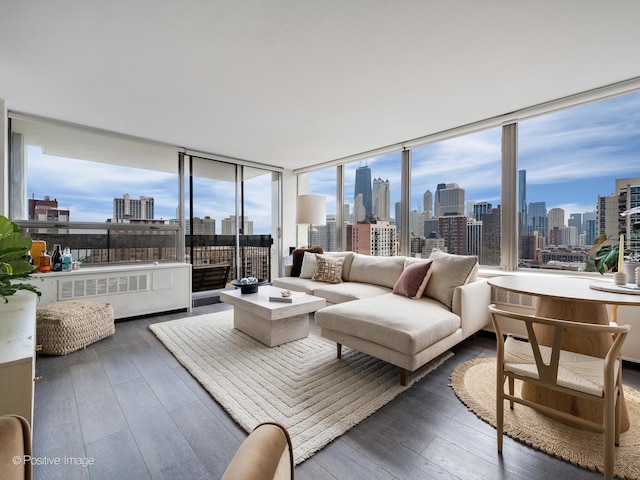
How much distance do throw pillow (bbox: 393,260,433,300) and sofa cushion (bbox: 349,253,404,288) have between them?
0.56 metres

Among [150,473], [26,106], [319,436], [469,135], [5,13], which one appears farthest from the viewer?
[469,135]

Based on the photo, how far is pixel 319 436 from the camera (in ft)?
5.04

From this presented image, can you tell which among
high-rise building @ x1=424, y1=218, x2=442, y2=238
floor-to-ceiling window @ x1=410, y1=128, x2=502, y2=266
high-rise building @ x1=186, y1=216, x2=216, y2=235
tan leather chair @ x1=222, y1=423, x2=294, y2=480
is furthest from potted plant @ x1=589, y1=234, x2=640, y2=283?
high-rise building @ x1=186, y1=216, x2=216, y2=235

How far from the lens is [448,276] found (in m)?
2.74

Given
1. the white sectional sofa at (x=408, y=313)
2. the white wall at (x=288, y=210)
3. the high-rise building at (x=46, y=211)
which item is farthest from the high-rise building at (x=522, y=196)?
the high-rise building at (x=46, y=211)

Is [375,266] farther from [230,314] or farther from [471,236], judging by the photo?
[230,314]

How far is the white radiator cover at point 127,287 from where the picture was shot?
3123 millimetres

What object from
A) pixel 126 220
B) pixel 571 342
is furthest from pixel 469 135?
pixel 126 220

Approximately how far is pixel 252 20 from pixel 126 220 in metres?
3.31

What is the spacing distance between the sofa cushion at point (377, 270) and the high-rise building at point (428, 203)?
82 cm

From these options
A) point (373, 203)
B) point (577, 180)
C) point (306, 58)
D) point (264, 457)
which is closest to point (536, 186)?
point (577, 180)

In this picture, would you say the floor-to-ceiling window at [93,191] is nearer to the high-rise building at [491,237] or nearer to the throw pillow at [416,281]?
the throw pillow at [416,281]

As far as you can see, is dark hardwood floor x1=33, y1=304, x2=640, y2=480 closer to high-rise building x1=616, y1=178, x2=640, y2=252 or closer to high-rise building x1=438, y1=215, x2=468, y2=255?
high-rise building x1=616, y1=178, x2=640, y2=252

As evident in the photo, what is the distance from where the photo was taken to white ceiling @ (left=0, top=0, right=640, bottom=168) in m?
1.71
